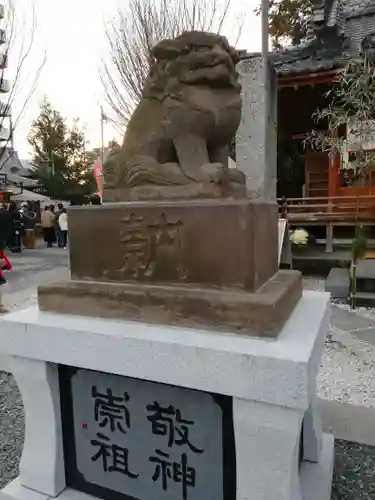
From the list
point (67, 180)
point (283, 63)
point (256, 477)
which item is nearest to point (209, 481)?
point (256, 477)

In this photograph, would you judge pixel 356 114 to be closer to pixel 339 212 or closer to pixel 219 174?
pixel 339 212

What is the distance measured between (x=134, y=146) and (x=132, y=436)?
1.19 metres

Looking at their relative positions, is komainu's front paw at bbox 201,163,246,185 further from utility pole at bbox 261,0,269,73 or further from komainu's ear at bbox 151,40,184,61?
utility pole at bbox 261,0,269,73

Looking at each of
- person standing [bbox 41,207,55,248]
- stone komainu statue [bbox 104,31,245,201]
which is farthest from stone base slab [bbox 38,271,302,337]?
person standing [bbox 41,207,55,248]

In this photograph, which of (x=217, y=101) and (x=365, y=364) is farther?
(x=365, y=364)

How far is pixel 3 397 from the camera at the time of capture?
Answer: 2980 millimetres

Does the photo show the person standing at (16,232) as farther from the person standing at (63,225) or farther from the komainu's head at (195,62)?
the komainu's head at (195,62)

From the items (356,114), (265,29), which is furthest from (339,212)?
(265,29)

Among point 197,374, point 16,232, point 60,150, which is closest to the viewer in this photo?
point 197,374

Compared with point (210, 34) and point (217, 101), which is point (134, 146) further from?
point (210, 34)

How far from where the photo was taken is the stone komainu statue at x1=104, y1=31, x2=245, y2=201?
162cm

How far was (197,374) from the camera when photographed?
131 centimetres

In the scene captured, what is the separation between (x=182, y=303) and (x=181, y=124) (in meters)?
0.73

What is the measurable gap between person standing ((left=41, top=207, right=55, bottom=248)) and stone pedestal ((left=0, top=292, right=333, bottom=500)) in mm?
11924
